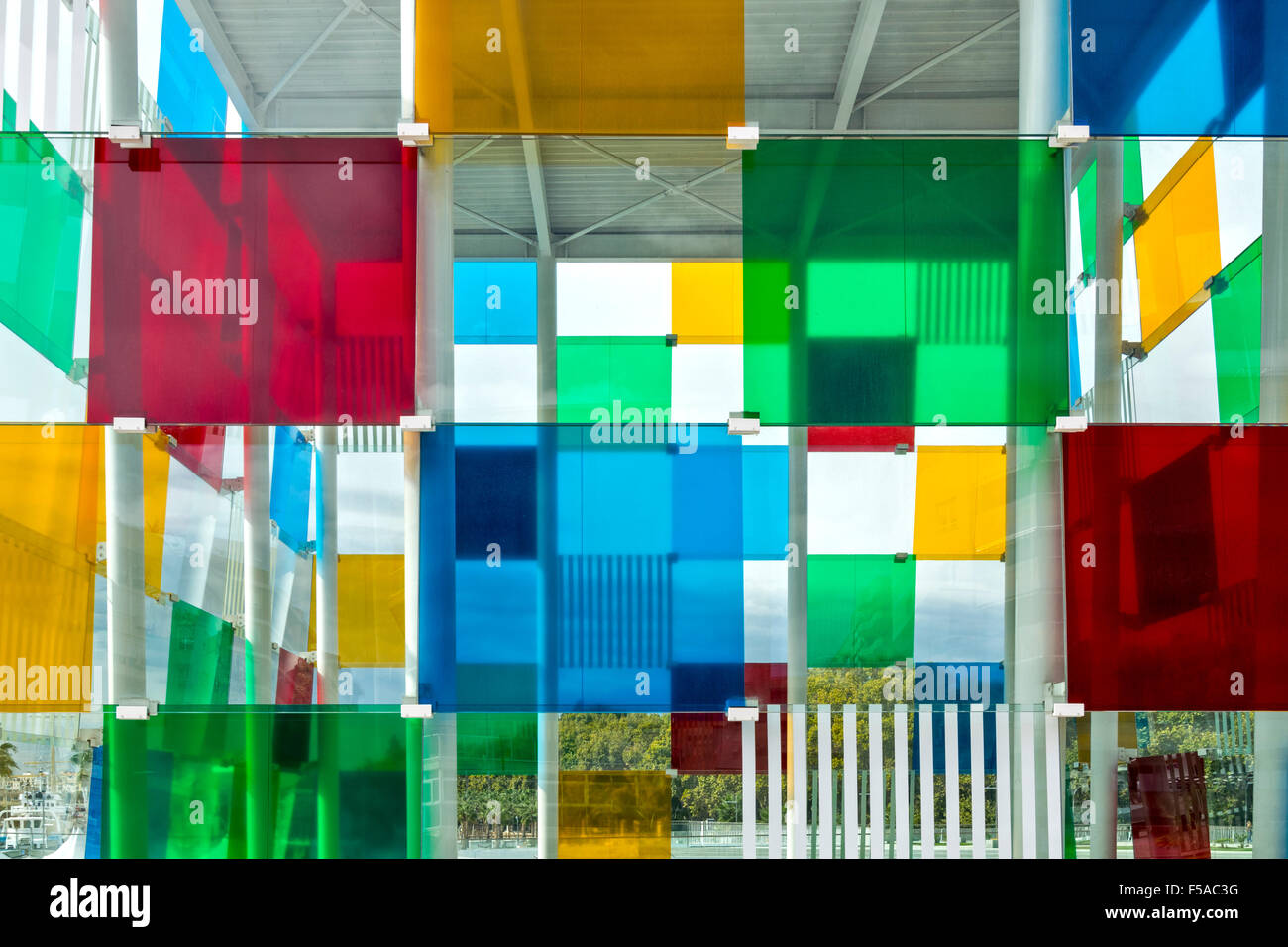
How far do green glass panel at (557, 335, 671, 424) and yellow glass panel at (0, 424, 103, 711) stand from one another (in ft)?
9.32

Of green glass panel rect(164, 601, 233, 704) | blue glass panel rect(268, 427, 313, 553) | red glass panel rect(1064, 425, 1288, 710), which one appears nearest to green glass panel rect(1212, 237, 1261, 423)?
red glass panel rect(1064, 425, 1288, 710)

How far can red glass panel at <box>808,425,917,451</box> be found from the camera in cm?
701

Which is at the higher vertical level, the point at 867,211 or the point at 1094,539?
the point at 867,211

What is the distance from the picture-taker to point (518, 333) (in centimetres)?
702

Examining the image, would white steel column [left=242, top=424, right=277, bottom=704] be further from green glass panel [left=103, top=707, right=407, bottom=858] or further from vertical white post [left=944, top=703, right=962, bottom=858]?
vertical white post [left=944, top=703, right=962, bottom=858]

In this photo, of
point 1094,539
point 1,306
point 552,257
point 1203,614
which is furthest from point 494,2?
point 1203,614

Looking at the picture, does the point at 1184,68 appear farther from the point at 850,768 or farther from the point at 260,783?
the point at 260,783

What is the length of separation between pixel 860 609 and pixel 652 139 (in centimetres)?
314

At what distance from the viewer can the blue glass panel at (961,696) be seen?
22.2 feet

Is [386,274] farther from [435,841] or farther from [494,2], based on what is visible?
[435,841]

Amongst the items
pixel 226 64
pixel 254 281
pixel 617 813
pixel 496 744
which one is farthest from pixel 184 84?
pixel 617 813

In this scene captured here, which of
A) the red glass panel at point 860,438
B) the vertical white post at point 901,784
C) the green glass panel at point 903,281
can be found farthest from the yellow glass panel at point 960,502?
the vertical white post at point 901,784

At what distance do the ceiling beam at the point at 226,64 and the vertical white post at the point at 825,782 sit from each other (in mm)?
5510

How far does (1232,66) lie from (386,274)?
5359 mm
